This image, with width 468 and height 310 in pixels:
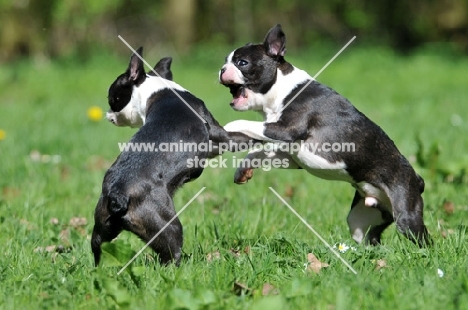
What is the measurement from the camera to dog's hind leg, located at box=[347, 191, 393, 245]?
4.78 m

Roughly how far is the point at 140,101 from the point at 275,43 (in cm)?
96

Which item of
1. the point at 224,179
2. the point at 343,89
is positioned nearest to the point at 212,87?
the point at 343,89

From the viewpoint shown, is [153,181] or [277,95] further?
[277,95]

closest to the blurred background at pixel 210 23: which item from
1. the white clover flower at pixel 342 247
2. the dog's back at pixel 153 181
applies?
the dog's back at pixel 153 181

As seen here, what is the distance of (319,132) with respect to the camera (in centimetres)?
455

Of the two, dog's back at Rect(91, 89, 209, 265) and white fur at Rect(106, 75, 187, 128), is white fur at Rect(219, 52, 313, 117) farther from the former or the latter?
dog's back at Rect(91, 89, 209, 265)

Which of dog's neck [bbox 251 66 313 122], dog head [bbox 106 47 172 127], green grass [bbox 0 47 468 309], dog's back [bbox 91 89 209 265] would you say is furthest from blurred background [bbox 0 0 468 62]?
dog's back [bbox 91 89 209 265]

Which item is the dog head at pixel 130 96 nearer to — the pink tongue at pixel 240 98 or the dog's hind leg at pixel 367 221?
the pink tongue at pixel 240 98

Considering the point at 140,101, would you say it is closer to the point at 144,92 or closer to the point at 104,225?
the point at 144,92

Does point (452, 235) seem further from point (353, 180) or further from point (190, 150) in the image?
point (190, 150)

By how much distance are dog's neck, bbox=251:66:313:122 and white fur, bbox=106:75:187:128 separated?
520 millimetres

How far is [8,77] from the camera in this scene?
15484mm

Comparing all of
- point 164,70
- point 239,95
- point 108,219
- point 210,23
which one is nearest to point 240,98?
point 239,95

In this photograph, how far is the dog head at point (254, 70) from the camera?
15.2 ft
